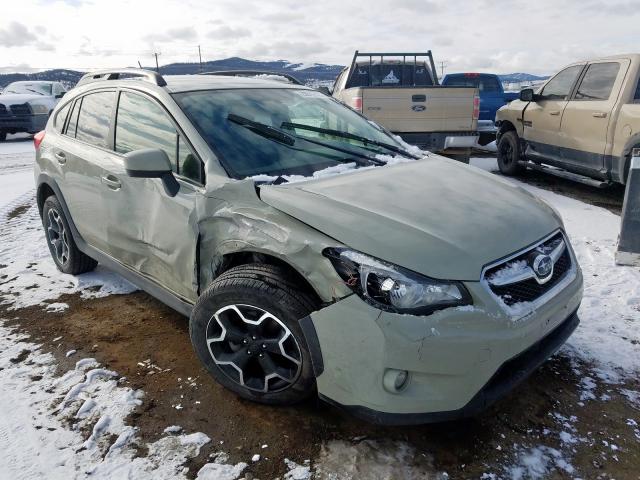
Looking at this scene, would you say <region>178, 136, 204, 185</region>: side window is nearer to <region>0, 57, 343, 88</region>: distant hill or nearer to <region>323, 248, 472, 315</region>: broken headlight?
<region>323, 248, 472, 315</region>: broken headlight

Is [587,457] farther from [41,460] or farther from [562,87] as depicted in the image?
[562,87]

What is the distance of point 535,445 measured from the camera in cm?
237

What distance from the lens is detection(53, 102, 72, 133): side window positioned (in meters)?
4.27

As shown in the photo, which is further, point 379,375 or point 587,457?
point 587,457

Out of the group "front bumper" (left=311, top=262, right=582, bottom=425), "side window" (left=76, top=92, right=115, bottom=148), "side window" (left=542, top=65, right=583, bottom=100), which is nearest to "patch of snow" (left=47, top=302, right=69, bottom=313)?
"side window" (left=76, top=92, right=115, bottom=148)

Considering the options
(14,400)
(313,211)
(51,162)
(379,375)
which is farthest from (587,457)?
(51,162)

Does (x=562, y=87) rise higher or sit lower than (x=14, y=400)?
higher

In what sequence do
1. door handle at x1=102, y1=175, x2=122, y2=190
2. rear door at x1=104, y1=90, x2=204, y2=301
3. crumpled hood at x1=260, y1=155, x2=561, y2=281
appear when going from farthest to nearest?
door handle at x1=102, y1=175, x2=122, y2=190
rear door at x1=104, y1=90, x2=204, y2=301
crumpled hood at x1=260, y1=155, x2=561, y2=281

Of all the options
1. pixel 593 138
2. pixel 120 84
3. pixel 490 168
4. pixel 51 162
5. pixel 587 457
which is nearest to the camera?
pixel 587 457

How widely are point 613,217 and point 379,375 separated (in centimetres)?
517

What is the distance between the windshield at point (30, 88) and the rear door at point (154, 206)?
51.4 feet

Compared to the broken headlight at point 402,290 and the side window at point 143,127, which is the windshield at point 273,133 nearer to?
the side window at point 143,127

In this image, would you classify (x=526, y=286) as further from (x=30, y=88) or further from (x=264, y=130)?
(x=30, y=88)

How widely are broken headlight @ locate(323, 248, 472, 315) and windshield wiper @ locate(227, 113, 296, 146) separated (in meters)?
1.23
